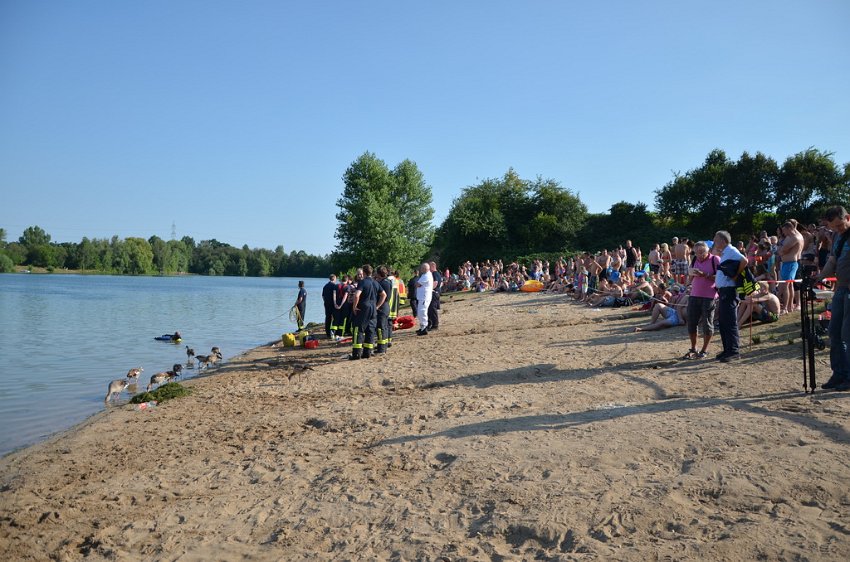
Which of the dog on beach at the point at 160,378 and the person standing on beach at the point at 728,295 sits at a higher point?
the person standing on beach at the point at 728,295

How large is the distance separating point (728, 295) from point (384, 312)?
6657 mm

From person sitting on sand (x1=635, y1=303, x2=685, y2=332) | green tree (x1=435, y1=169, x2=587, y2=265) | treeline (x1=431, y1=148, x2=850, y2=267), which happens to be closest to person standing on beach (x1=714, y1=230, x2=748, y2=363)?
person sitting on sand (x1=635, y1=303, x2=685, y2=332)

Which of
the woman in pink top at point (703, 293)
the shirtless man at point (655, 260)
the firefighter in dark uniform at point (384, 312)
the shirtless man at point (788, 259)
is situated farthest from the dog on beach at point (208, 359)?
the shirtless man at point (655, 260)

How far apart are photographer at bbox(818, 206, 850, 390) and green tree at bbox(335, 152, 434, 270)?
38.8 meters

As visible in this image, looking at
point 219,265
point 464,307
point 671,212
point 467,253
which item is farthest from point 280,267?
point 464,307

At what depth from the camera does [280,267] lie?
143625mm

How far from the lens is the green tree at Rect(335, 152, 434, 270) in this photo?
44.8 m

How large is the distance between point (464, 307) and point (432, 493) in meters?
17.6

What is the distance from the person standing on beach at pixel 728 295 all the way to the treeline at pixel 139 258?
328 ft

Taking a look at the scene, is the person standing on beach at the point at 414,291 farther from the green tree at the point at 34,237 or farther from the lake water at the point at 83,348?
the green tree at the point at 34,237

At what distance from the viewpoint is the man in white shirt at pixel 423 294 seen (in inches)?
577

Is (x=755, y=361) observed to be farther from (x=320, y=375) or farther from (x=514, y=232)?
(x=514, y=232)

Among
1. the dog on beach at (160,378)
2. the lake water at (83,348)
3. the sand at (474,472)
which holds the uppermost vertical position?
the sand at (474,472)

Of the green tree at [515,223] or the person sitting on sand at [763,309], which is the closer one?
the person sitting on sand at [763,309]
